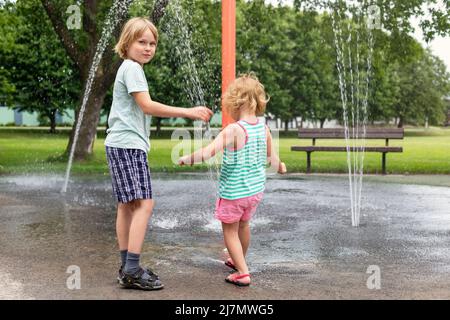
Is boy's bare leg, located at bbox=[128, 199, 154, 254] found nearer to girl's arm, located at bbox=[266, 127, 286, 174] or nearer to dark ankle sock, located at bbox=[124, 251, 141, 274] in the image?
dark ankle sock, located at bbox=[124, 251, 141, 274]

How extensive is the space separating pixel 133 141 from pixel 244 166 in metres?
0.71

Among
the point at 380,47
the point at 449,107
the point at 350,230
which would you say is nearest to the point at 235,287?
the point at 350,230

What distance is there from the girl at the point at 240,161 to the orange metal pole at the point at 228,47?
70 cm

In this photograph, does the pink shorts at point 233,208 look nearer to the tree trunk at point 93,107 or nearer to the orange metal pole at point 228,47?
the orange metal pole at point 228,47

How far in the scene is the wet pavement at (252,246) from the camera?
154 inches

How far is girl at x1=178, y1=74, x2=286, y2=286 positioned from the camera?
4.01m

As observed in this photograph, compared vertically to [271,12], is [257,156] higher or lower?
lower

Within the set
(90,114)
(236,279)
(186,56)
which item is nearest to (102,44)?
(90,114)

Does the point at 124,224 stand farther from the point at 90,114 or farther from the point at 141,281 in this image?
the point at 90,114

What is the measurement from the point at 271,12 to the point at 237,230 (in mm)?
14422

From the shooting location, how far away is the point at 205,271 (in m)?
4.35

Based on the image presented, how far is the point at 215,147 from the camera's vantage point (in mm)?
3904

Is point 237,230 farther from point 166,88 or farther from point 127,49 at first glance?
point 166,88

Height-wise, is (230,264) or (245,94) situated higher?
(245,94)
